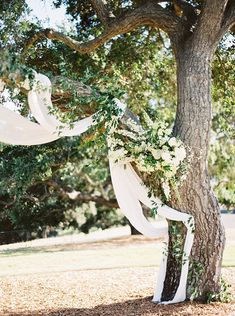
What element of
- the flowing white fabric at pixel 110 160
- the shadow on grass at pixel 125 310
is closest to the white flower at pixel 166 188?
the flowing white fabric at pixel 110 160

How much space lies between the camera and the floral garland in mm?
5324

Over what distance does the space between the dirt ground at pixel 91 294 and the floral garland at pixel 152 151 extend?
1447 mm

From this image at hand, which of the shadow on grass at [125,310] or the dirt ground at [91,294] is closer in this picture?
the shadow on grass at [125,310]

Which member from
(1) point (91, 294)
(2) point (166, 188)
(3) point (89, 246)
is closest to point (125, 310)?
(1) point (91, 294)

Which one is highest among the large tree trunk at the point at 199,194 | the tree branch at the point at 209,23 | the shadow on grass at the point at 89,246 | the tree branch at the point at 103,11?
the tree branch at the point at 103,11

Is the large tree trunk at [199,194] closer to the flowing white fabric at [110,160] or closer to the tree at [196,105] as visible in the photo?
the tree at [196,105]

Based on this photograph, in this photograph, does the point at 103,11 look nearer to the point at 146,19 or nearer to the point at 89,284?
the point at 146,19

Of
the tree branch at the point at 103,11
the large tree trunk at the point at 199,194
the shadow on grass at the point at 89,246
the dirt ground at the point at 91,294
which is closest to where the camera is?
the dirt ground at the point at 91,294

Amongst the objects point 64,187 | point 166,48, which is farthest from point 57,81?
point 64,187

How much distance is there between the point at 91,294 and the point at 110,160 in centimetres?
240

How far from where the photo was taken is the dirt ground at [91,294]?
5570 mm

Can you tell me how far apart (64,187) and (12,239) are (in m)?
6.63

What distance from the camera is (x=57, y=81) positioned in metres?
5.38

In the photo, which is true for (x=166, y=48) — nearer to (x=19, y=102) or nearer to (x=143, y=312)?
(x=19, y=102)
